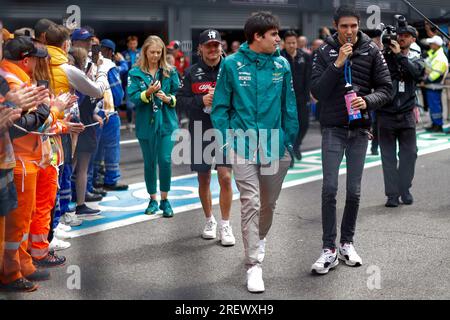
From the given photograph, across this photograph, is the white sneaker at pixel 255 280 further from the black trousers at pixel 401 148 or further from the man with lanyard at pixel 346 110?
the black trousers at pixel 401 148

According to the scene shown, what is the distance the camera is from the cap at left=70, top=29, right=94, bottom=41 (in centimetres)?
627

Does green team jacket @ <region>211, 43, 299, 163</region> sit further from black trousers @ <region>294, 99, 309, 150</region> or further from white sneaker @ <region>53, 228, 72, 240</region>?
black trousers @ <region>294, 99, 309, 150</region>

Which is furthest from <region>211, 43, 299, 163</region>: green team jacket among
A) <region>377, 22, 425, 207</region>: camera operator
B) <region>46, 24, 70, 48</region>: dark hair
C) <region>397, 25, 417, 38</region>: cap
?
<region>397, 25, 417, 38</region>: cap

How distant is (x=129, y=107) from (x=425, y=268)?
353 inches

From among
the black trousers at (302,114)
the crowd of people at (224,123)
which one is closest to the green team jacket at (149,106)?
the crowd of people at (224,123)

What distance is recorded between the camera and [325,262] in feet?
16.0

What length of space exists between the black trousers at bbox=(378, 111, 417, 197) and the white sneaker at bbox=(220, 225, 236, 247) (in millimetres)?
2025

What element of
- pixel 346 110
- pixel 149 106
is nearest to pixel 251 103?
pixel 346 110

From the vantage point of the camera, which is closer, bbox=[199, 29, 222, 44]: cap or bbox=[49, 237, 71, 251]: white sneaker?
bbox=[49, 237, 71, 251]: white sneaker

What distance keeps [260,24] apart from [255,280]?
159 cm

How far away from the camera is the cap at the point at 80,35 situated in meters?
6.27

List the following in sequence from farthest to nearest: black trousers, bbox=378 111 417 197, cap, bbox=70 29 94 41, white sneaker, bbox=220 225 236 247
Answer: black trousers, bbox=378 111 417 197 < cap, bbox=70 29 94 41 < white sneaker, bbox=220 225 236 247
